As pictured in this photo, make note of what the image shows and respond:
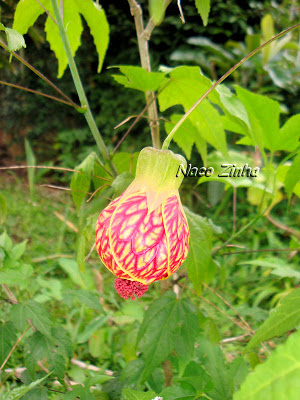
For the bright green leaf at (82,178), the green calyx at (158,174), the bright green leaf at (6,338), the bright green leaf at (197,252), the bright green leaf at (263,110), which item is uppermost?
the bright green leaf at (263,110)

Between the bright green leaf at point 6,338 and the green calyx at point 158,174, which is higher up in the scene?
the green calyx at point 158,174

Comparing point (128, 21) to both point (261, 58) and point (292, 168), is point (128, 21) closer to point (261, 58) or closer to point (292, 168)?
point (261, 58)

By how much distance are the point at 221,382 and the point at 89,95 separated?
2.29 meters

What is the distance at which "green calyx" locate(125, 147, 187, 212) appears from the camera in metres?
0.36

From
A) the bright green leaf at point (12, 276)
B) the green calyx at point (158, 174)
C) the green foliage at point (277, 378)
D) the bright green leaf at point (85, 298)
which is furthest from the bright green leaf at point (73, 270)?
the green foliage at point (277, 378)

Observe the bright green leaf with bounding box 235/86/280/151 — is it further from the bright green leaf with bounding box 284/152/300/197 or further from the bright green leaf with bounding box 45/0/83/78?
the bright green leaf with bounding box 45/0/83/78

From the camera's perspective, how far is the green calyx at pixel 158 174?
36 cm

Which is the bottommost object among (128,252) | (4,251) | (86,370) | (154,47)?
(86,370)

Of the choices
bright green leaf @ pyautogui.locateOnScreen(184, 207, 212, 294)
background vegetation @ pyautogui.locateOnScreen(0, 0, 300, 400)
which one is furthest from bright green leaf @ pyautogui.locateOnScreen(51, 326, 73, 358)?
bright green leaf @ pyautogui.locateOnScreen(184, 207, 212, 294)

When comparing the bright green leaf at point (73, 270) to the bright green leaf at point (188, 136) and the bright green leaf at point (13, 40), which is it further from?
the bright green leaf at point (13, 40)

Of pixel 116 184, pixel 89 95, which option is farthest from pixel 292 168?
pixel 89 95

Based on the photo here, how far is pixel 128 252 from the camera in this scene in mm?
325

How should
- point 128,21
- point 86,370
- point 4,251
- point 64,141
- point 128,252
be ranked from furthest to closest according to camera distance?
point 64,141
point 128,21
point 86,370
point 4,251
point 128,252

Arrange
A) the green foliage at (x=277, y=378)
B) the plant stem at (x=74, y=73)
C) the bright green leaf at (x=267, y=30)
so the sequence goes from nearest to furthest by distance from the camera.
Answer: the green foliage at (x=277, y=378), the plant stem at (x=74, y=73), the bright green leaf at (x=267, y=30)
